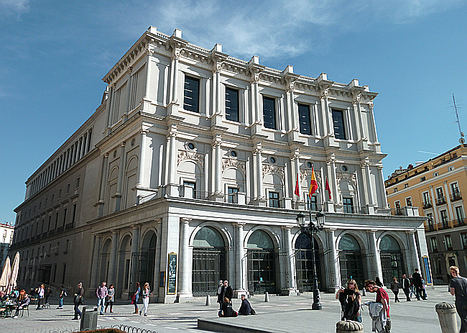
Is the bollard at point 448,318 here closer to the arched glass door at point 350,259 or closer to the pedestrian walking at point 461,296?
the pedestrian walking at point 461,296

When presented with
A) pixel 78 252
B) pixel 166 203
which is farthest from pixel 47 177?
pixel 166 203

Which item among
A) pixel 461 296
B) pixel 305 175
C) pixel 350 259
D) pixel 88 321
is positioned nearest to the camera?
pixel 461 296

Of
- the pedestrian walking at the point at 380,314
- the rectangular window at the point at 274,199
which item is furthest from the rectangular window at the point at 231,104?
the pedestrian walking at the point at 380,314

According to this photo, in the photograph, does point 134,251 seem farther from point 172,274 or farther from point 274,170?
point 274,170

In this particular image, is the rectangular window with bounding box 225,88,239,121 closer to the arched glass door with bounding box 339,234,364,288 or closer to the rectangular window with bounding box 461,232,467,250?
the arched glass door with bounding box 339,234,364,288

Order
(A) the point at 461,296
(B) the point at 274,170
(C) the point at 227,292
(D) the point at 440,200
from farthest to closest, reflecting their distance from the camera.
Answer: (D) the point at 440,200, (B) the point at 274,170, (C) the point at 227,292, (A) the point at 461,296

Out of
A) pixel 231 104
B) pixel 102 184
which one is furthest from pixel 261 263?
pixel 102 184

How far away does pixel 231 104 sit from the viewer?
Result: 33.1 m

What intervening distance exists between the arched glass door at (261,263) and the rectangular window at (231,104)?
11.2m

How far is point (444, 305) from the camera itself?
8.11 metres

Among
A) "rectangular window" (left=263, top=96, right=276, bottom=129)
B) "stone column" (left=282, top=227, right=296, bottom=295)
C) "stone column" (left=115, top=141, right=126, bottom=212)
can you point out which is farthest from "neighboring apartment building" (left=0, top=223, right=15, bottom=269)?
"stone column" (left=282, top=227, right=296, bottom=295)

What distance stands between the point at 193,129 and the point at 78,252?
17.2 meters

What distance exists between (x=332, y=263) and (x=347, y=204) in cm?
777

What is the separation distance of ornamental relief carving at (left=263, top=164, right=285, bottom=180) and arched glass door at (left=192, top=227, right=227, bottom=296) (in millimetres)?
8863
